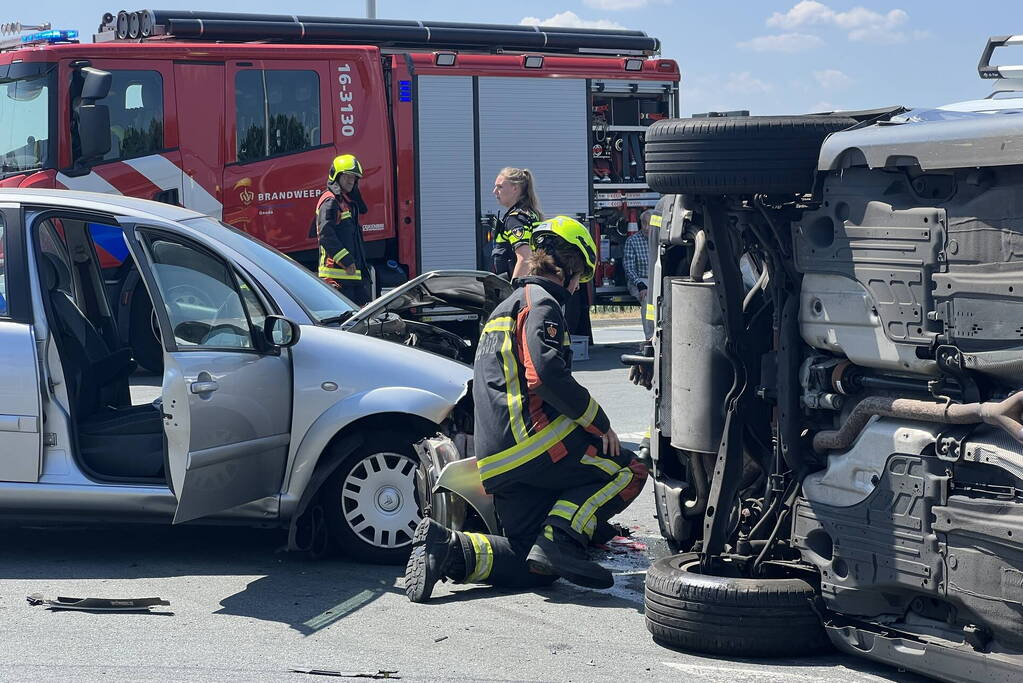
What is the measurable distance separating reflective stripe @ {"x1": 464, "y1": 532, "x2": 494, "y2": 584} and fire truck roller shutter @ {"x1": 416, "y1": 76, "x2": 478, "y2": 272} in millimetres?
8538

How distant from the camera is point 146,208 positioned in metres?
6.30

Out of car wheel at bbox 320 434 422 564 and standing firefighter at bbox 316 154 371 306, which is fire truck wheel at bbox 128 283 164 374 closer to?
car wheel at bbox 320 434 422 564

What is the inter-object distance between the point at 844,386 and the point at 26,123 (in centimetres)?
960

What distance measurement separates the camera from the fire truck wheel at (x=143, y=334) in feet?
23.5

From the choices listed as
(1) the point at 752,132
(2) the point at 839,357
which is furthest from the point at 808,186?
(2) the point at 839,357

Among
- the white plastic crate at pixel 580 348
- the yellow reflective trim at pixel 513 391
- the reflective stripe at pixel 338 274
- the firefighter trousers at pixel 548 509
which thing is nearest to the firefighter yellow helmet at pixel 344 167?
the reflective stripe at pixel 338 274

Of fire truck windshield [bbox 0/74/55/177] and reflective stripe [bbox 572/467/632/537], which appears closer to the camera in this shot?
reflective stripe [bbox 572/467/632/537]

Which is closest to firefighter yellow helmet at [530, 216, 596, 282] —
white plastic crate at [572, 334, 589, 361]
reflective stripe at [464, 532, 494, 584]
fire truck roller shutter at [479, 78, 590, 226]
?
reflective stripe at [464, 532, 494, 584]

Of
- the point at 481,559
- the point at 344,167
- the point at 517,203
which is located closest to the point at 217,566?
the point at 481,559

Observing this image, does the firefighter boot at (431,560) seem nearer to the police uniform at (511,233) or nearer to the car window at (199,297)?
the car window at (199,297)

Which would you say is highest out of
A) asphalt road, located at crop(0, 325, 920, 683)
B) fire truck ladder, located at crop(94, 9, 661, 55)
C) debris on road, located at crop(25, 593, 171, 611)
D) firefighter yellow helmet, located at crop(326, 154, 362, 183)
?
fire truck ladder, located at crop(94, 9, 661, 55)

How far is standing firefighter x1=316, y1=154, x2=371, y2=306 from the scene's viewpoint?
36.0 feet

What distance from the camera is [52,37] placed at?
1220cm

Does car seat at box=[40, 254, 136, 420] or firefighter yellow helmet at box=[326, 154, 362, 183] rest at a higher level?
firefighter yellow helmet at box=[326, 154, 362, 183]
